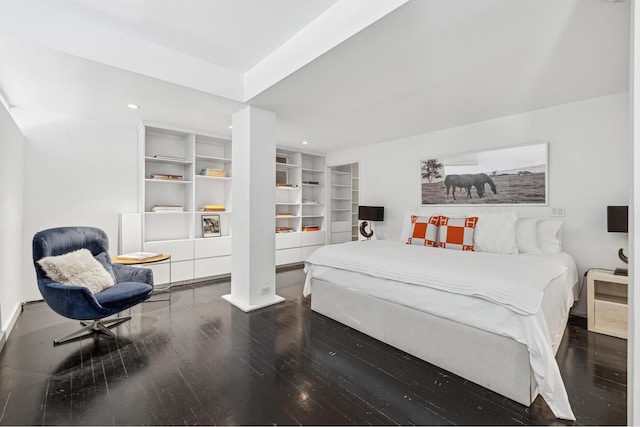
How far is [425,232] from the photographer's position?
363 centimetres

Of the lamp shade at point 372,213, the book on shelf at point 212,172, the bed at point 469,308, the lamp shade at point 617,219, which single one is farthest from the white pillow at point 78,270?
the lamp shade at point 617,219

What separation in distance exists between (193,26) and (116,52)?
0.69 meters

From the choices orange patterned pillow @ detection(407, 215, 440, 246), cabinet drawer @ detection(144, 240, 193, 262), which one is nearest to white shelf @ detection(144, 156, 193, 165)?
cabinet drawer @ detection(144, 240, 193, 262)

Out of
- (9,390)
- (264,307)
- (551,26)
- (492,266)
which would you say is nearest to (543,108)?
(551,26)

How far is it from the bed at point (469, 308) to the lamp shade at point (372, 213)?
73.2 inches

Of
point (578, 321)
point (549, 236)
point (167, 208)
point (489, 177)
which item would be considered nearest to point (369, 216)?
point (489, 177)

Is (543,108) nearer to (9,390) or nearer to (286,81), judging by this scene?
(286,81)

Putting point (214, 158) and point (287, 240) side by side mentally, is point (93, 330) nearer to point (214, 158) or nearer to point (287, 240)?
point (214, 158)

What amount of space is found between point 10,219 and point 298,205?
12.9 feet

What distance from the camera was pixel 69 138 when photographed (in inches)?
144

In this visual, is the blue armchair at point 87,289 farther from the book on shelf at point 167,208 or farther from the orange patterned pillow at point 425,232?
the orange patterned pillow at point 425,232

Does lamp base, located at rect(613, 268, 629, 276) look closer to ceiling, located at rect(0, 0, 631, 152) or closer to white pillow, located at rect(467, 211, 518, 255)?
white pillow, located at rect(467, 211, 518, 255)

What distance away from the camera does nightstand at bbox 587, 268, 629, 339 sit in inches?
101

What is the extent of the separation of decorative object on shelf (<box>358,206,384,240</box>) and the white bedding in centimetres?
179
